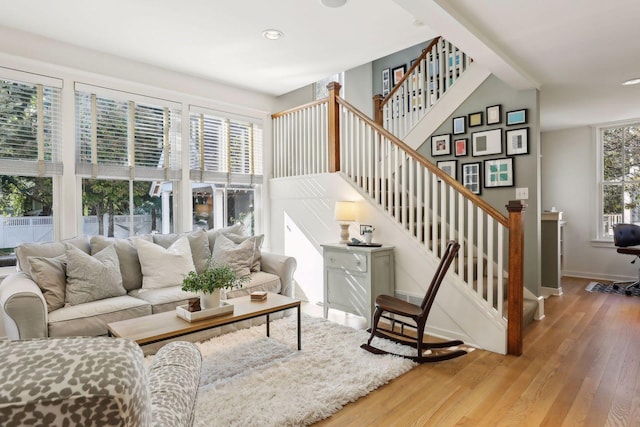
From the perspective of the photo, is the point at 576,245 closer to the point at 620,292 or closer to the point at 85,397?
the point at 620,292

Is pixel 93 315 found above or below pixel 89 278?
below

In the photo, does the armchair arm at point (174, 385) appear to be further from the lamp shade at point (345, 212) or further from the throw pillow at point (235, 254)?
the lamp shade at point (345, 212)

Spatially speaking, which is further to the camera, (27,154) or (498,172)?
(498,172)

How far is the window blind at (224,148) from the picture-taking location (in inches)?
182

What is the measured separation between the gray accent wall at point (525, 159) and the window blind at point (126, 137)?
3.65 metres

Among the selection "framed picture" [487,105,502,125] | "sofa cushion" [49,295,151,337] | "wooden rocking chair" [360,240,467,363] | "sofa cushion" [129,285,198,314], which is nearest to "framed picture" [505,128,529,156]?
"framed picture" [487,105,502,125]

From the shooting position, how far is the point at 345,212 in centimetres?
387

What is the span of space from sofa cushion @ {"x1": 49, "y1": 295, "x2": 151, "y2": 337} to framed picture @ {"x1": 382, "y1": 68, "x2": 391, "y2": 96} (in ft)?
16.7

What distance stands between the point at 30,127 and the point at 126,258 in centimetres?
154

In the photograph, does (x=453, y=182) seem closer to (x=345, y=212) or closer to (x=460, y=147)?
(x=345, y=212)

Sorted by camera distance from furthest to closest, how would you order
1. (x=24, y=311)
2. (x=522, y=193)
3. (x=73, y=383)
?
(x=522, y=193), (x=24, y=311), (x=73, y=383)

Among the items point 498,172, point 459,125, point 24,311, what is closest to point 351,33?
point 459,125

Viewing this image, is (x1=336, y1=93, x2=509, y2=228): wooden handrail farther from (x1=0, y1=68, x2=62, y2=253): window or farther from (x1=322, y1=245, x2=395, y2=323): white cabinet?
(x1=0, y1=68, x2=62, y2=253): window

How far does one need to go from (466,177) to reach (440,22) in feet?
7.31
